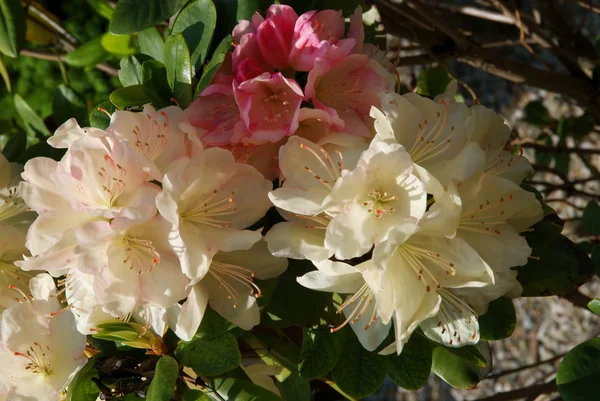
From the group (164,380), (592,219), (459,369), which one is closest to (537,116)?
(592,219)

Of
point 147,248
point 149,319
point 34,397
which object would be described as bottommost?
point 34,397

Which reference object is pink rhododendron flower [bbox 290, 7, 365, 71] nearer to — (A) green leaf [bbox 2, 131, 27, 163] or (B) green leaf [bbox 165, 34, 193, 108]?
(B) green leaf [bbox 165, 34, 193, 108]

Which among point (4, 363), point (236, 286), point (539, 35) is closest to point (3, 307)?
point (4, 363)

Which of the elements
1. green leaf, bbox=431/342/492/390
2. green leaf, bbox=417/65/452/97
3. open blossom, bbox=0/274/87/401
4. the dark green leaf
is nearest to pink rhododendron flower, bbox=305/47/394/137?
green leaf, bbox=431/342/492/390

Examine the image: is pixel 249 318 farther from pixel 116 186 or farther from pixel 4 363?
pixel 4 363

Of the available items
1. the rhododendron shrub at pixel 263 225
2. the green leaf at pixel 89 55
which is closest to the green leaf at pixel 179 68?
the rhododendron shrub at pixel 263 225

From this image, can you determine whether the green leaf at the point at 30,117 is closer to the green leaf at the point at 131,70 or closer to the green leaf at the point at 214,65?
the green leaf at the point at 131,70
